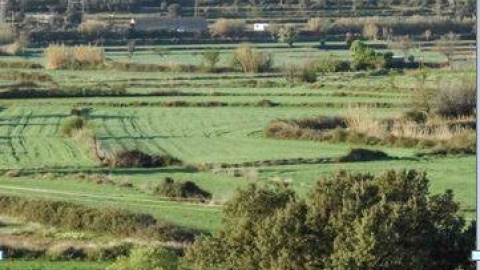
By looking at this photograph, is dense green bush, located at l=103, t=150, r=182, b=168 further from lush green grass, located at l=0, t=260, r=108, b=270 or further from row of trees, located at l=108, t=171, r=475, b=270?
row of trees, located at l=108, t=171, r=475, b=270

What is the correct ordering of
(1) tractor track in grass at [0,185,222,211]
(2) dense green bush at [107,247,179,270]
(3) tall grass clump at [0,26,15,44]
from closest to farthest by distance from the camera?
(2) dense green bush at [107,247,179,270] < (1) tractor track in grass at [0,185,222,211] < (3) tall grass clump at [0,26,15,44]

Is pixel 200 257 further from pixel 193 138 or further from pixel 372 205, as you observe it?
pixel 193 138

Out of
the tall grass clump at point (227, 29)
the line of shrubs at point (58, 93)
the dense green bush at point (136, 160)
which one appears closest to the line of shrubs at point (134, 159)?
the dense green bush at point (136, 160)

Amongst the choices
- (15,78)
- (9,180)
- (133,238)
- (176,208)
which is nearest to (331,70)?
(15,78)

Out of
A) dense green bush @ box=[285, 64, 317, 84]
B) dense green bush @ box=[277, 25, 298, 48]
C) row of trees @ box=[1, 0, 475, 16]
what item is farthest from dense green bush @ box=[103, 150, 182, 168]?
row of trees @ box=[1, 0, 475, 16]

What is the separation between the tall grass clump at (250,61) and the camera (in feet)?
140

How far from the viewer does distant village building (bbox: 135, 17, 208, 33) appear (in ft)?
169

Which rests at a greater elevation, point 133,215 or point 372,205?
point 372,205

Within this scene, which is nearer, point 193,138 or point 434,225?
point 434,225

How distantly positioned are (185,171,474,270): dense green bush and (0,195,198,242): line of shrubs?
4.19m

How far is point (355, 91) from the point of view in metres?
35.4

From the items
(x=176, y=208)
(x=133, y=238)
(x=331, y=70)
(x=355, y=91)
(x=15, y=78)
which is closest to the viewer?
(x=133, y=238)

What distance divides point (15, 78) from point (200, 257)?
2965 cm

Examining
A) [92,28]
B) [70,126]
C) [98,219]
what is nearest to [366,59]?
[92,28]
